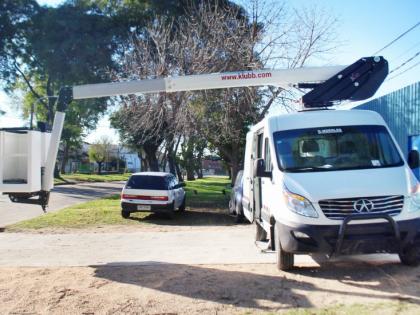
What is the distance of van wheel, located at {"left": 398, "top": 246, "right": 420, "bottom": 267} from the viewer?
6.97 m

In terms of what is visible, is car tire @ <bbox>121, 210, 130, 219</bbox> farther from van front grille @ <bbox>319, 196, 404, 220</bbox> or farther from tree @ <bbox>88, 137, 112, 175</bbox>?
tree @ <bbox>88, 137, 112, 175</bbox>

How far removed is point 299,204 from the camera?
21.9 ft

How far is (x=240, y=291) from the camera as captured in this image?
640cm

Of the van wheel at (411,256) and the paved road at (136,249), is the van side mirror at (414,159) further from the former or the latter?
A: the paved road at (136,249)

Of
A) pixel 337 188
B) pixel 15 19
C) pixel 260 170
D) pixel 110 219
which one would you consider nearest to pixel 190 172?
pixel 15 19

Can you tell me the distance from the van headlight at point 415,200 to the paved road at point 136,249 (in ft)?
5.28

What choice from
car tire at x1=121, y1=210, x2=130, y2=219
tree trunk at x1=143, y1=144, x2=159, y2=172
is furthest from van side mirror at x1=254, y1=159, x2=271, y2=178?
tree trunk at x1=143, y1=144, x2=159, y2=172

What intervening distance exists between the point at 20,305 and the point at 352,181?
184 inches

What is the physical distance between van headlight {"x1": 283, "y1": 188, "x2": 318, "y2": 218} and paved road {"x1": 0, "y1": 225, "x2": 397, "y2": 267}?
1604 millimetres

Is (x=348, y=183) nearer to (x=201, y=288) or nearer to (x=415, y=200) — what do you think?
(x=415, y=200)

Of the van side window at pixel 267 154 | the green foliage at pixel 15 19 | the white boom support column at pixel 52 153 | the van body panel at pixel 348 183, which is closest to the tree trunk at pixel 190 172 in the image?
the green foliage at pixel 15 19

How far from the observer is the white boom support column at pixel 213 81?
925 centimetres

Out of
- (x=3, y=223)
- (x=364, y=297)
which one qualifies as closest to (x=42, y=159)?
(x=364, y=297)

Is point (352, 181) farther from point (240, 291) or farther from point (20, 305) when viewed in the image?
point (20, 305)
